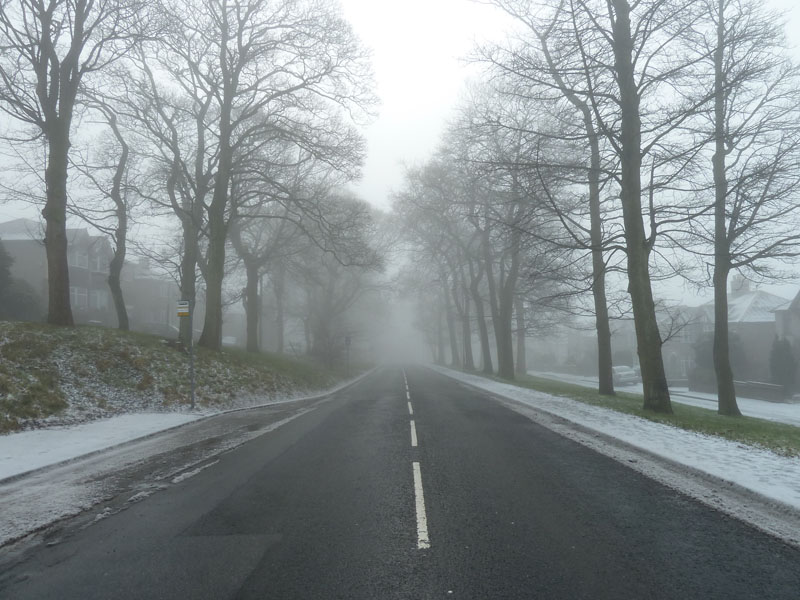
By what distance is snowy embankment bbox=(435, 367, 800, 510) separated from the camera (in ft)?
21.2

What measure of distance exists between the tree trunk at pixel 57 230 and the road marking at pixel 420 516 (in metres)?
13.6

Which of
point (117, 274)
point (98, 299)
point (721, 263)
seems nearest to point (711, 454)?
point (721, 263)

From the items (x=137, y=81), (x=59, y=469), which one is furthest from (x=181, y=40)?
(x=59, y=469)

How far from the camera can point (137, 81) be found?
67.0 ft

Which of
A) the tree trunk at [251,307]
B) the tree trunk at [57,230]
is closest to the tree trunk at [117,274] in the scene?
the tree trunk at [57,230]

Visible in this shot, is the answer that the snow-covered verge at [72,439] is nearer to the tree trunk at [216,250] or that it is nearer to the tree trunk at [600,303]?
the tree trunk at [216,250]

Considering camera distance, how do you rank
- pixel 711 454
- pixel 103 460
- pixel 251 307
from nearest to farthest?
pixel 711 454 → pixel 103 460 → pixel 251 307

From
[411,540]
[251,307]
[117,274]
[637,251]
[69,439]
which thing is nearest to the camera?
[411,540]

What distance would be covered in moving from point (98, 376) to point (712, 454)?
14012 millimetres

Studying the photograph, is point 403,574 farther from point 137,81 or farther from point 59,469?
point 137,81

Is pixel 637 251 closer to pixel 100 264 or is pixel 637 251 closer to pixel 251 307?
pixel 251 307

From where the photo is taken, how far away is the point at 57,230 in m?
16.3

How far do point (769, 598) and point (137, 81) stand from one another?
74.3ft

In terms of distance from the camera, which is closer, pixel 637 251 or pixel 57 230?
pixel 637 251
